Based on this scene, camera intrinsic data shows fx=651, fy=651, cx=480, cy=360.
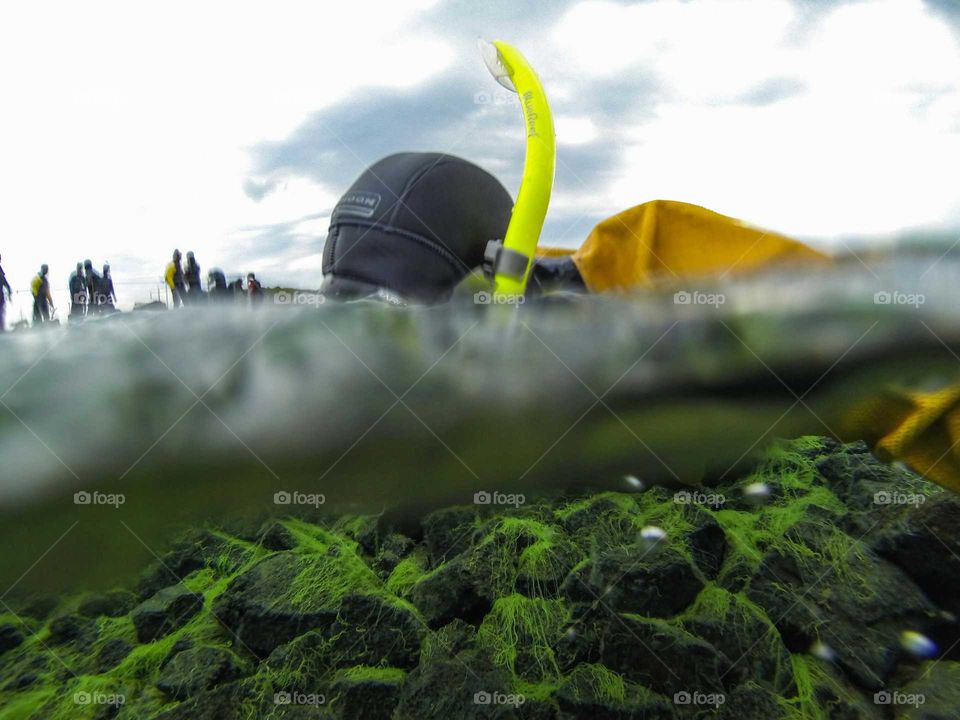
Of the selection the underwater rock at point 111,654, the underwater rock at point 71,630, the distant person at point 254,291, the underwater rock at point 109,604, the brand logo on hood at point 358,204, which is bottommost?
the underwater rock at point 111,654

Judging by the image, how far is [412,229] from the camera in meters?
1.05

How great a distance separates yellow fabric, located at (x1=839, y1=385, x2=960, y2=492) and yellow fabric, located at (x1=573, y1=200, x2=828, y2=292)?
24 cm

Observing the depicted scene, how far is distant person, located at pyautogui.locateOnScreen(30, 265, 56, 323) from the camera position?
1.22 metres

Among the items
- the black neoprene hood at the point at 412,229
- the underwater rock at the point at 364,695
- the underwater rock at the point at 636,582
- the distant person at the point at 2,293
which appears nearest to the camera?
the underwater rock at the point at 364,695

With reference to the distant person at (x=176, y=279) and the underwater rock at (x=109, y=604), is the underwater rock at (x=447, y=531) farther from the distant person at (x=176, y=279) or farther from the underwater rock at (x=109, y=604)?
the distant person at (x=176, y=279)

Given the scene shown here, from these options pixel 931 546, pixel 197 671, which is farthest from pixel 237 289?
pixel 931 546

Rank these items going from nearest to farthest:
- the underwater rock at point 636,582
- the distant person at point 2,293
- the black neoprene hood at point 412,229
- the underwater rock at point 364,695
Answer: the underwater rock at point 364,695
the underwater rock at point 636,582
the black neoprene hood at point 412,229
the distant person at point 2,293

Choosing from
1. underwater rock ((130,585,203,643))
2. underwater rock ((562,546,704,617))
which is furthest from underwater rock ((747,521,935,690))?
underwater rock ((130,585,203,643))

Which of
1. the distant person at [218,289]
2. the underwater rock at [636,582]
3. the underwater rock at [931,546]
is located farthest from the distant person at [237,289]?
the underwater rock at [931,546]

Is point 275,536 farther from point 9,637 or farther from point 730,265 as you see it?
point 730,265

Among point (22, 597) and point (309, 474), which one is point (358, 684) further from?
point (22, 597)

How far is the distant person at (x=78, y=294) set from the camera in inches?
44.1

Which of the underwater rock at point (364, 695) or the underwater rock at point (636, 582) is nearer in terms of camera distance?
the underwater rock at point (364, 695)

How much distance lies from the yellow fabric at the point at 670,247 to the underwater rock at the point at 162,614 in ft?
2.45
